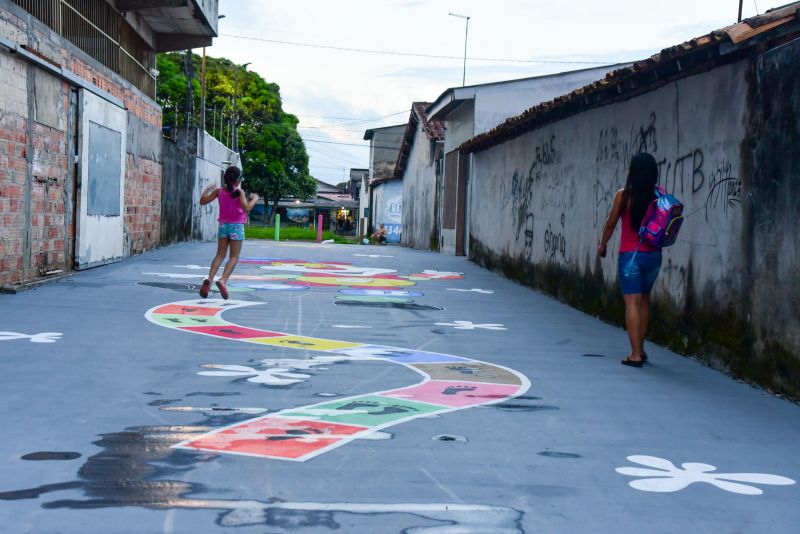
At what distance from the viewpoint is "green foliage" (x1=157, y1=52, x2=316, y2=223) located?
5662 cm

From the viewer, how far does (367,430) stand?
4.99 m

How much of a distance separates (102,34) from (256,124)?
4668cm

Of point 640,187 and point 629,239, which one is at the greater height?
point 640,187

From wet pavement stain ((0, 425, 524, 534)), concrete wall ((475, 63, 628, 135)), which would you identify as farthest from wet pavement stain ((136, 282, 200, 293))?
concrete wall ((475, 63, 628, 135))

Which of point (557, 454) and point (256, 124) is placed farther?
point (256, 124)

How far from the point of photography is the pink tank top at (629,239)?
24.8ft

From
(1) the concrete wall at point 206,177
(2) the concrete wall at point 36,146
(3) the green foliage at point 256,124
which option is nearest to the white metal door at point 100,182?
(2) the concrete wall at point 36,146

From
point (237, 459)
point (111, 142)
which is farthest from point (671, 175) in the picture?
point (111, 142)

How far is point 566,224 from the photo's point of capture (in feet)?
42.7

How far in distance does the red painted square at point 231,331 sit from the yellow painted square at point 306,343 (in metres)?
0.20

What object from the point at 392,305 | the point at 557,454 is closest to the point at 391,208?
the point at 392,305

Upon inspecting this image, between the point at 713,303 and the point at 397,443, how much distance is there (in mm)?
3967

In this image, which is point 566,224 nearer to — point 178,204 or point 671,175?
point 671,175

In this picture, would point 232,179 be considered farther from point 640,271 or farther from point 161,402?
point 161,402
